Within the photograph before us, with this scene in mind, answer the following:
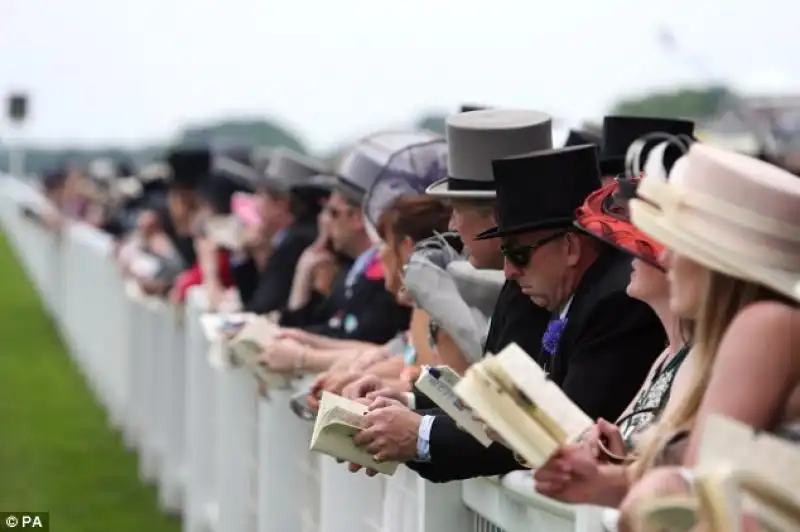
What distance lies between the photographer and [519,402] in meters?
3.55

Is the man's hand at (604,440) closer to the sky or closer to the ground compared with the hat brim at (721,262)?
closer to the ground

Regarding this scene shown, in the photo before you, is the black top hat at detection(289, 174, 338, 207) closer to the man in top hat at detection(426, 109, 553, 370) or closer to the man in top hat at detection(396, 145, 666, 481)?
the man in top hat at detection(426, 109, 553, 370)

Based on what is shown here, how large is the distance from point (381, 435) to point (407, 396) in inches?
22.3

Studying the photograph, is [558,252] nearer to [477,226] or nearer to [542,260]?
[542,260]

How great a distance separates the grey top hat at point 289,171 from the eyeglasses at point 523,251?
5.14 metres

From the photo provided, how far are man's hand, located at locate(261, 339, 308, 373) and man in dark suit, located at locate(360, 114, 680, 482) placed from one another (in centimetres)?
233

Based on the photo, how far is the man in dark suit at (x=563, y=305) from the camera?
16.0ft

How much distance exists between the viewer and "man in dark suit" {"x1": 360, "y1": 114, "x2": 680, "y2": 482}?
486 centimetres

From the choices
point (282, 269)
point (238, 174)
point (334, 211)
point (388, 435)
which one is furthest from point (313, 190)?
point (388, 435)

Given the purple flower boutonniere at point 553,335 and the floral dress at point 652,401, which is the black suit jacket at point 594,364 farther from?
the floral dress at point 652,401

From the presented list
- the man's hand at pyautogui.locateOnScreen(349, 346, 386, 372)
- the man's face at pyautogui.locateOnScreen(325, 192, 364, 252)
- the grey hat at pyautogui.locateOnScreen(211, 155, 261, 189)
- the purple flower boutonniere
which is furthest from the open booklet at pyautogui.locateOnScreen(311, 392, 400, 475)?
the grey hat at pyautogui.locateOnScreen(211, 155, 261, 189)

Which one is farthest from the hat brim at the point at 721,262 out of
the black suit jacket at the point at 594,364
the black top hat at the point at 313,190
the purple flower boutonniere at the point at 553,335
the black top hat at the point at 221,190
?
the black top hat at the point at 221,190

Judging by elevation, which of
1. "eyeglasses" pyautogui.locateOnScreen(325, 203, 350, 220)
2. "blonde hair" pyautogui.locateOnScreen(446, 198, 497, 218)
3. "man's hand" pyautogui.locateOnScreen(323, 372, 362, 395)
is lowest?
"eyeglasses" pyautogui.locateOnScreen(325, 203, 350, 220)

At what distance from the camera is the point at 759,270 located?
3.50m
